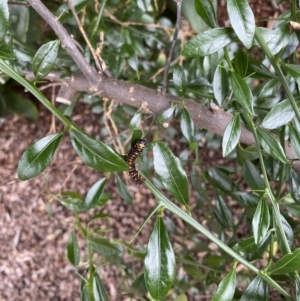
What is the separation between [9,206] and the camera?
1310 mm

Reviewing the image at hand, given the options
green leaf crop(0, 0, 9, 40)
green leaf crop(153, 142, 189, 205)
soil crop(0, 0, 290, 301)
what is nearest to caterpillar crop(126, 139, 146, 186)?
green leaf crop(153, 142, 189, 205)

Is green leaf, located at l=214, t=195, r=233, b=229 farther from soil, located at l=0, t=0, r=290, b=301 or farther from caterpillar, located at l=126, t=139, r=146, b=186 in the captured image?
soil, located at l=0, t=0, r=290, b=301

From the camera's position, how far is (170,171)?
0.65 metres

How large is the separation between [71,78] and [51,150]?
0.89 feet

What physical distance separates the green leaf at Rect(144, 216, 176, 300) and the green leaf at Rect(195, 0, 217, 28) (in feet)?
0.96

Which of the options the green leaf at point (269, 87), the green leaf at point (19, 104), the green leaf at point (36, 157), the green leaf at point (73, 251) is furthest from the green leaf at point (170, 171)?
the green leaf at point (19, 104)

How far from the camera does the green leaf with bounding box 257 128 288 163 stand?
659mm

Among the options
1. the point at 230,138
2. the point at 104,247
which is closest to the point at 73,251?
the point at 104,247

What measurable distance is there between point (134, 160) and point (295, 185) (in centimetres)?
28

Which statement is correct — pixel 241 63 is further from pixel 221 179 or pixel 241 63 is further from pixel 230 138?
pixel 221 179

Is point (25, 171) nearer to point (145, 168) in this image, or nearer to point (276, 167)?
point (145, 168)

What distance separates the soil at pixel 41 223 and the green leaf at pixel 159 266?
645mm

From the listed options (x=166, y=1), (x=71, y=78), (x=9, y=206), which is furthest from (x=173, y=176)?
(x=9, y=206)

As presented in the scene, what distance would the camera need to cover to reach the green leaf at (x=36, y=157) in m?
0.62
